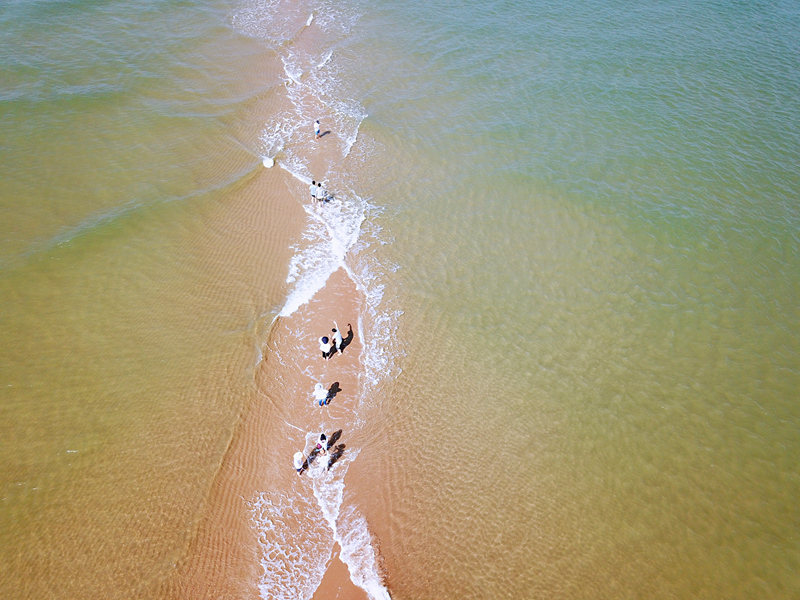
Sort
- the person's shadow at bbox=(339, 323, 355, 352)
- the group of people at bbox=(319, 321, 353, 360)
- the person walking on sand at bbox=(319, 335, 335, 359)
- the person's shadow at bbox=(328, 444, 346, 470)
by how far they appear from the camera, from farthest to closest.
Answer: the person's shadow at bbox=(339, 323, 355, 352) < the group of people at bbox=(319, 321, 353, 360) < the person walking on sand at bbox=(319, 335, 335, 359) < the person's shadow at bbox=(328, 444, 346, 470)

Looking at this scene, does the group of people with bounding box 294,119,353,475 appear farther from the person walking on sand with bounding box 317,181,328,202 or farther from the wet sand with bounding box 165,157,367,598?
the person walking on sand with bounding box 317,181,328,202

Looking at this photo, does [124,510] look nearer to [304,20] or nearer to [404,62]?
[404,62]

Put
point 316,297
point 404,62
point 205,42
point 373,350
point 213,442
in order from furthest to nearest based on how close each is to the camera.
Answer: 1. point 205,42
2. point 404,62
3. point 316,297
4. point 373,350
5. point 213,442

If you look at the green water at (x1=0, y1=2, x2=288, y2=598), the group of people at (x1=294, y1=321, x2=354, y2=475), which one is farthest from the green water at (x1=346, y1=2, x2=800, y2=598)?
the green water at (x1=0, y1=2, x2=288, y2=598)

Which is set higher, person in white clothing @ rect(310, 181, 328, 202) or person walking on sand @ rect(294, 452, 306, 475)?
person in white clothing @ rect(310, 181, 328, 202)

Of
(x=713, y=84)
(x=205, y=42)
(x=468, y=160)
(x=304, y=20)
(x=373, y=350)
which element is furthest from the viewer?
(x=304, y=20)

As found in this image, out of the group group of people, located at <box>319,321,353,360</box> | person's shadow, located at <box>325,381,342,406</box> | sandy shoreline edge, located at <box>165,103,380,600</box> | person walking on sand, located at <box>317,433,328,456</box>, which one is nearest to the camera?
sandy shoreline edge, located at <box>165,103,380,600</box>

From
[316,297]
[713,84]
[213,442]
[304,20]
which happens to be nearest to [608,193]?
[713,84]

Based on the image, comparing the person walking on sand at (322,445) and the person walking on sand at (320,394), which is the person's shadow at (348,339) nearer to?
the person walking on sand at (320,394)

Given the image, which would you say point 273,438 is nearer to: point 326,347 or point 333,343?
point 326,347
